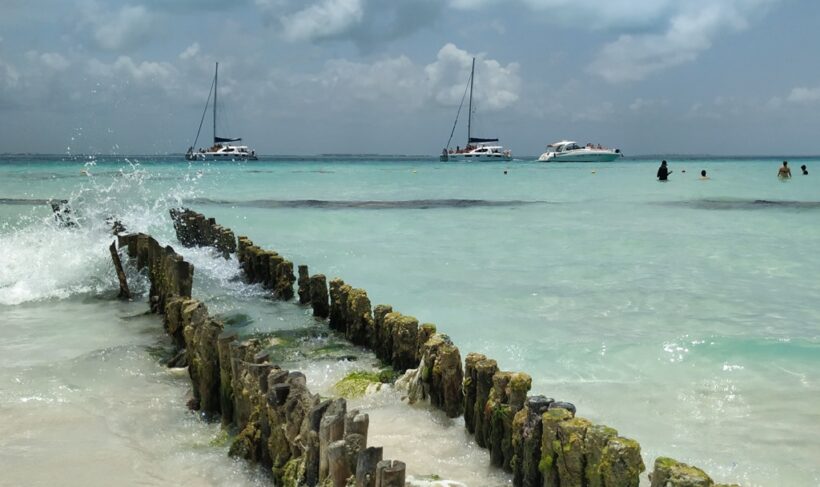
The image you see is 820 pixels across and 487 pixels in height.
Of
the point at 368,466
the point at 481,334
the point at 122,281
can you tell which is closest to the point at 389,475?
the point at 368,466

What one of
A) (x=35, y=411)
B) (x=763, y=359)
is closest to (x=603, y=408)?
(x=763, y=359)

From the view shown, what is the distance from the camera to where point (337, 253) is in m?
18.3

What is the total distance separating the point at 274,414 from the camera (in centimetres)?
567

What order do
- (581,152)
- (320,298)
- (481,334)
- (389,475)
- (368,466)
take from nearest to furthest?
(389,475) → (368,466) → (481,334) → (320,298) → (581,152)

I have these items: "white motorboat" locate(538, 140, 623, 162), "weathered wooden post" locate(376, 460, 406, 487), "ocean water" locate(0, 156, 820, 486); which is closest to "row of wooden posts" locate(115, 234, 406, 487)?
"weathered wooden post" locate(376, 460, 406, 487)

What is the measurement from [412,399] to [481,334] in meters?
3.44

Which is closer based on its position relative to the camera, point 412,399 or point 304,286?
point 412,399

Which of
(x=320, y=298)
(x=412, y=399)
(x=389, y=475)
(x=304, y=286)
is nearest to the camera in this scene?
(x=389, y=475)

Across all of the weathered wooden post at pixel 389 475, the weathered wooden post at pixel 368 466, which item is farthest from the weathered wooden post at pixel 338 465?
the weathered wooden post at pixel 389 475

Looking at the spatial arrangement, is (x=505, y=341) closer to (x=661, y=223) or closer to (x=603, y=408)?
(x=603, y=408)

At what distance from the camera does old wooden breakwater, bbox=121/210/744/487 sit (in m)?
4.47

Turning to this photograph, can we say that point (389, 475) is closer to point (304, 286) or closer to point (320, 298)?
point (320, 298)

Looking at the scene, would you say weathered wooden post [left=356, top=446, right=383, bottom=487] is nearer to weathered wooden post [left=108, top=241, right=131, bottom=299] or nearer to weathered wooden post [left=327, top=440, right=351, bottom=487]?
weathered wooden post [left=327, top=440, right=351, bottom=487]

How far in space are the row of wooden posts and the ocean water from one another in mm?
293
